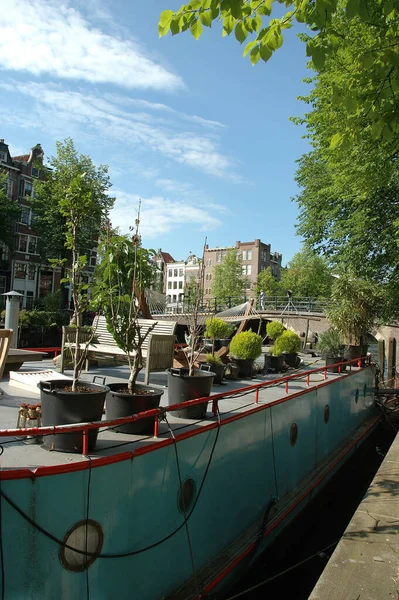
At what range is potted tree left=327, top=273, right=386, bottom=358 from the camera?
1412 centimetres

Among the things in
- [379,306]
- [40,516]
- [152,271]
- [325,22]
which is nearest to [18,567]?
[40,516]

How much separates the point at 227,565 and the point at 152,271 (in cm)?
312

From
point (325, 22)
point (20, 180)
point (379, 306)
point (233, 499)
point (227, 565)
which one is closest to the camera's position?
point (325, 22)

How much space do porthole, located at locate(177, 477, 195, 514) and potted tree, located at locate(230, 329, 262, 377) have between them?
152 inches

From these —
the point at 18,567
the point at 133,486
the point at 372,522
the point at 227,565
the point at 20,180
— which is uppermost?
the point at 20,180

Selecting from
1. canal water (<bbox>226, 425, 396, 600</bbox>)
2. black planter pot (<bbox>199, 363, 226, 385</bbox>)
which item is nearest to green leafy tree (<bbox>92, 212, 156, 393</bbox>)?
black planter pot (<bbox>199, 363, 226, 385</bbox>)

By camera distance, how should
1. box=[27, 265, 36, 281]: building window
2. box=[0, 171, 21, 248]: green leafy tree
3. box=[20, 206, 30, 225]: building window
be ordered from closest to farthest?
box=[0, 171, 21, 248]: green leafy tree
box=[27, 265, 36, 281]: building window
box=[20, 206, 30, 225]: building window

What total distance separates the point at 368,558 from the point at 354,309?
11178mm

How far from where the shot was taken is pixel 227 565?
14.9 feet

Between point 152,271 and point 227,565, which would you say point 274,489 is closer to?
point 227,565

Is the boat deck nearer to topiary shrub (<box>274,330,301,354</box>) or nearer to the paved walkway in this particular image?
topiary shrub (<box>274,330,301,354</box>)

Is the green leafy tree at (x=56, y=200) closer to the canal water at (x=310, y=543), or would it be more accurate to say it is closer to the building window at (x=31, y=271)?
the building window at (x=31, y=271)


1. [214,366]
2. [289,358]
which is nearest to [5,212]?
[289,358]

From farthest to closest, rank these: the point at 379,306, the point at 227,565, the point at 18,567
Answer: the point at 379,306, the point at 227,565, the point at 18,567
